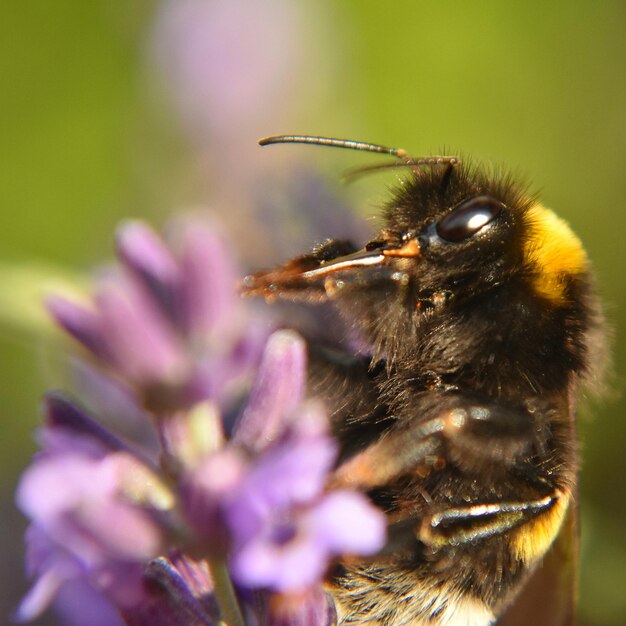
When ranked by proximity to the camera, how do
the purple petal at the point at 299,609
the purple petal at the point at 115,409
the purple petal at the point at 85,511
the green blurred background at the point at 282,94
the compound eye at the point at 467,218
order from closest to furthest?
the purple petal at the point at 85,511 → the purple petal at the point at 299,609 → the compound eye at the point at 467,218 → the purple petal at the point at 115,409 → the green blurred background at the point at 282,94

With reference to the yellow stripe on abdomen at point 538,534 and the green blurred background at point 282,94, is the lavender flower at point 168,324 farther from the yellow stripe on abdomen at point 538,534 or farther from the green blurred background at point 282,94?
the green blurred background at point 282,94

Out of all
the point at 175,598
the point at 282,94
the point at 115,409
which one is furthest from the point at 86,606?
the point at 282,94

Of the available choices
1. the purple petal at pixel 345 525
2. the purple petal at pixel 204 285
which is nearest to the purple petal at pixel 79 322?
the purple petal at pixel 204 285

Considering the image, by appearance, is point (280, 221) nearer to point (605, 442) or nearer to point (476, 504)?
point (605, 442)

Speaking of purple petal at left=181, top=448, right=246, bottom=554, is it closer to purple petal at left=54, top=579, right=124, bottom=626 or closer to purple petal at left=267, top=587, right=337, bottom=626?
purple petal at left=267, top=587, right=337, bottom=626

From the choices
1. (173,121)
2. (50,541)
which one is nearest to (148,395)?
(50,541)

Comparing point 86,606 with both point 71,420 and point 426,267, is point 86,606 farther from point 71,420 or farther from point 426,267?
point 426,267

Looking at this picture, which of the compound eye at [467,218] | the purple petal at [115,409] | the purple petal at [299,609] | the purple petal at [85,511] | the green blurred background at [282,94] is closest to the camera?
the purple petal at [85,511]
